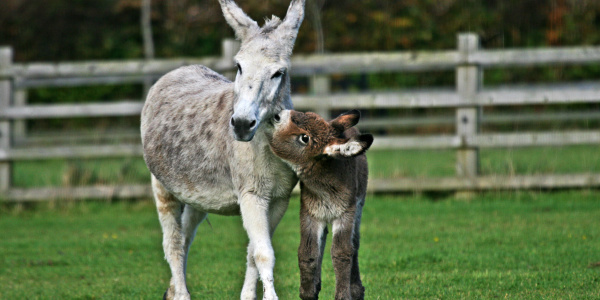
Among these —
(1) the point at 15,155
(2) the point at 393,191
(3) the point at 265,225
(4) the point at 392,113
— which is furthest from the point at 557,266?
(4) the point at 392,113

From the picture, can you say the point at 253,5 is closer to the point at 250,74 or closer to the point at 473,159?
the point at 473,159

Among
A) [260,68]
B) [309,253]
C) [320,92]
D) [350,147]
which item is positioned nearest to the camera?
[350,147]

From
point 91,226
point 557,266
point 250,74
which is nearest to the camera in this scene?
point 250,74

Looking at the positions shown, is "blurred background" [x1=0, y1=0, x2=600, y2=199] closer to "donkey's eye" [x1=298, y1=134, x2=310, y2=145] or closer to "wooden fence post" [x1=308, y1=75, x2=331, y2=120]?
"wooden fence post" [x1=308, y1=75, x2=331, y2=120]

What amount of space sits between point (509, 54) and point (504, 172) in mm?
1576

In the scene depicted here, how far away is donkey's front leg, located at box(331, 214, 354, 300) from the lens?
4621 mm

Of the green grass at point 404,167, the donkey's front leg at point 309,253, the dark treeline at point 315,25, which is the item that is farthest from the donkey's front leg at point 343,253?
the dark treeline at point 315,25

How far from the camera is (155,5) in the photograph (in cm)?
2238

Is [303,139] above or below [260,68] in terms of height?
below

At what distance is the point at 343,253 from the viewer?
4.61 meters

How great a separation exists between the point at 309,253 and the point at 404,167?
6.21 m

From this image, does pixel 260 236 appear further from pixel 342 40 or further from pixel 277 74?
pixel 342 40

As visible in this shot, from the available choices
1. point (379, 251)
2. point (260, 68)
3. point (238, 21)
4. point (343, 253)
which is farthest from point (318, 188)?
point (379, 251)

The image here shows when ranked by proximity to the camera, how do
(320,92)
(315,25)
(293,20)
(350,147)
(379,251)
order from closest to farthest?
(350,147) < (293,20) < (379,251) < (320,92) < (315,25)
